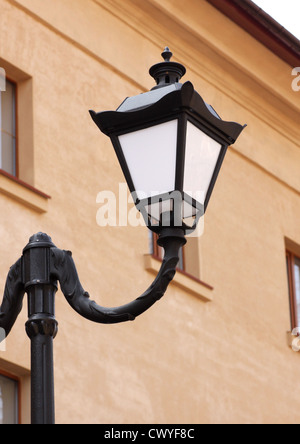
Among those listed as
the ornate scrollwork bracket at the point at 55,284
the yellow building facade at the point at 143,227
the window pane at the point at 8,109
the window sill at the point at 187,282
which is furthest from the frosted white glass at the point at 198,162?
the window sill at the point at 187,282

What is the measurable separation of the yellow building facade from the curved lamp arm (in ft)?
15.3

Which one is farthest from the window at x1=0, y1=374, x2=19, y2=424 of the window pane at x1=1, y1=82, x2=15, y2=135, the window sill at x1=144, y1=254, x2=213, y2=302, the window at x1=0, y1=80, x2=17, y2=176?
the window pane at x1=1, y1=82, x2=15, y2=135

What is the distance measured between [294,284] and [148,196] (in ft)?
33.1

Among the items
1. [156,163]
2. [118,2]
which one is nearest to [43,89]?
[118,2]

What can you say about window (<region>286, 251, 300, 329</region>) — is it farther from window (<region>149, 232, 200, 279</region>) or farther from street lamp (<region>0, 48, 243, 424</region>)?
street lamp (<region>0, 48, 243, 424</region>)

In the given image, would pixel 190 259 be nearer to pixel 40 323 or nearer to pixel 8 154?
pixel 8 154

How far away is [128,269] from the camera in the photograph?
466 inches

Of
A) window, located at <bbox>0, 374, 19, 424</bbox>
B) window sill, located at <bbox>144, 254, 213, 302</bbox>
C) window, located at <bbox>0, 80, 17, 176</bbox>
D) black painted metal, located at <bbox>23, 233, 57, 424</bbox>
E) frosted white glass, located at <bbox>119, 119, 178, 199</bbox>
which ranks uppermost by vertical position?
window, located at <bbox>0, 80, 17, 176</bbox>

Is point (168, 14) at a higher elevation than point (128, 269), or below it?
higher

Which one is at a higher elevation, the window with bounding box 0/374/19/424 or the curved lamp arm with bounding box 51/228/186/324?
the window with bounding box 0/374/19/424

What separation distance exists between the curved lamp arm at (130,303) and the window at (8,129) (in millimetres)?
5716

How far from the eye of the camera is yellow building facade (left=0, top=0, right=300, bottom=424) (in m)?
10.9

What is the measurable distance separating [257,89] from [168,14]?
79.9 inches

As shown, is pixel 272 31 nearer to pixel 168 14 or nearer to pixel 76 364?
pixel 168 14
